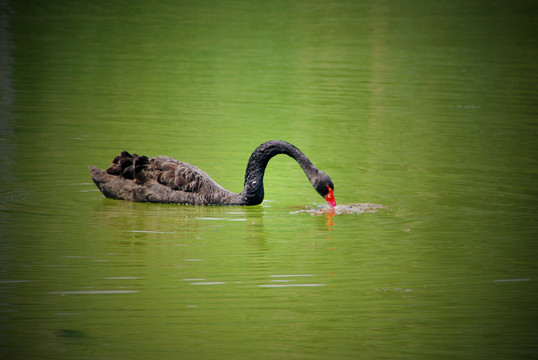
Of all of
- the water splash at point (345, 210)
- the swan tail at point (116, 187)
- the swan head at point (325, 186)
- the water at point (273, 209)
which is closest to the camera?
the water at point (273, 209)

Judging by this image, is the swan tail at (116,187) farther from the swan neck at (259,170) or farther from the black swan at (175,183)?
the swan neck at (259,170)

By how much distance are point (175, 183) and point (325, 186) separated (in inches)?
66.3

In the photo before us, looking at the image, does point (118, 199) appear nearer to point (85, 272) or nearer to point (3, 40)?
point (85, 272)

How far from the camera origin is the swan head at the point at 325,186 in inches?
383

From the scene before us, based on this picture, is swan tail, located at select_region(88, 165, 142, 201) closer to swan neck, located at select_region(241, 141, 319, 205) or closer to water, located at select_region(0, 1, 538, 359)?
water, located at select_region(0, 1, 538, 359)

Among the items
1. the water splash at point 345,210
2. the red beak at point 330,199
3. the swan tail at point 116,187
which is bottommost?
the water splash at point 345,210

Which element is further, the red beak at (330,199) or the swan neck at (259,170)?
the swan neck at (259,170)

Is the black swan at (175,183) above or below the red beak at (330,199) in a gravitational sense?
above

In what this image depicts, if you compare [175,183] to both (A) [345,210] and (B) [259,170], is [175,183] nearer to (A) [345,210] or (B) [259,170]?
(B) [259,170]

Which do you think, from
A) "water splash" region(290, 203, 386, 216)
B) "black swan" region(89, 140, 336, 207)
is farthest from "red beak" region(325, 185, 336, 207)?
"water splash" region(290, 203, 386, 216)

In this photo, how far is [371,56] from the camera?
24188mm

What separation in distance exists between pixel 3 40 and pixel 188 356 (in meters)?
19.5

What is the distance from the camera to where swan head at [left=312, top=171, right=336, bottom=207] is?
972cm

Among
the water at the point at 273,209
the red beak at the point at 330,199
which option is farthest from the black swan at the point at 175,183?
the water at the point at 273,209
